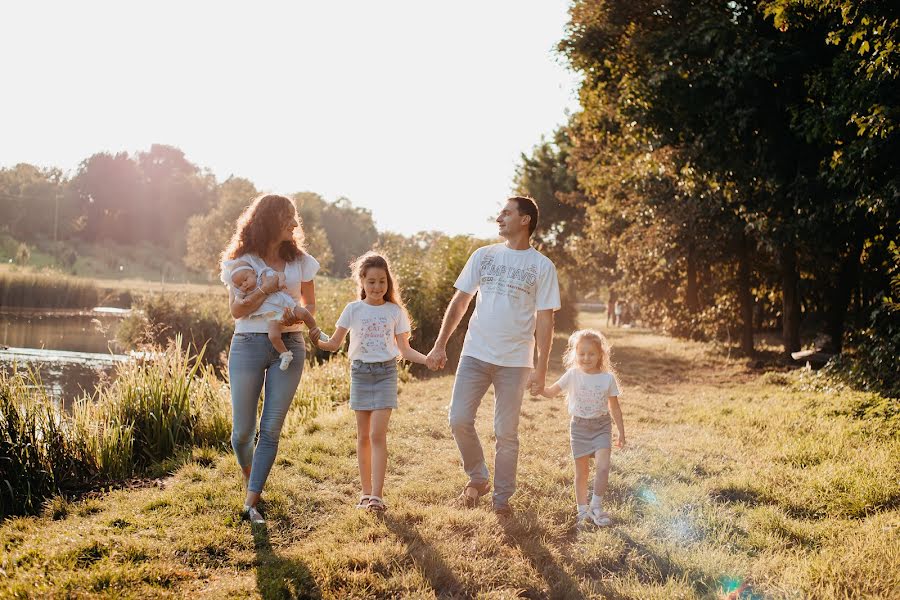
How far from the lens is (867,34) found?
8430 millimetres

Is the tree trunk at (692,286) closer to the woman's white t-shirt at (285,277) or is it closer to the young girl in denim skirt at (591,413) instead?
the young girl in denim skirt at (591,413)

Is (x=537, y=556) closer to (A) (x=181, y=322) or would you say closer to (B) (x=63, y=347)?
(A) (x=181, y=322)

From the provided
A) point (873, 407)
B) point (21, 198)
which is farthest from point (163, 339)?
point (21, 198)

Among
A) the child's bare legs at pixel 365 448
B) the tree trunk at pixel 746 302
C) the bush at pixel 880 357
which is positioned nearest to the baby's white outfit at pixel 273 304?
the child's bare legs at pixel 365 448

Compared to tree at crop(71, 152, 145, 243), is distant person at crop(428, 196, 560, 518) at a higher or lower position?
lower

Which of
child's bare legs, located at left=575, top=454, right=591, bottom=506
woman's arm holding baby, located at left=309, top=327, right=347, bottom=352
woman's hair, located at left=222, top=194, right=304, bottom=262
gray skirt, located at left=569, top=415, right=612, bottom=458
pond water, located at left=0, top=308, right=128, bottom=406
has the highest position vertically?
woman's hair, located at left=222, top=194, right=304, bottom=262

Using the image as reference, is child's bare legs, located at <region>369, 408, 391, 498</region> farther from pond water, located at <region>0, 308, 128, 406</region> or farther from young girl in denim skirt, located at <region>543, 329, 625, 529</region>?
pond water, located at <region>0, 308, 128, 406</region>

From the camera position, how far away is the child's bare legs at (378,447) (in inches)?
181

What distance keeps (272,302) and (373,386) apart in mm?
895

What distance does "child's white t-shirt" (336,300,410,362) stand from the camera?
4.62 m

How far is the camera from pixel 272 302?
427 cm

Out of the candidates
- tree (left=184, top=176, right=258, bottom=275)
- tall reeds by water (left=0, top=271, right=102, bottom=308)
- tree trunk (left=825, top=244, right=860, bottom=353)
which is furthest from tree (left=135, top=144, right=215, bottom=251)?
tree trunk (left=825, top=244, right=860, bottom=353)

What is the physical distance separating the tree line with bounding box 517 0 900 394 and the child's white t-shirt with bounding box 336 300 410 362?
265 inches

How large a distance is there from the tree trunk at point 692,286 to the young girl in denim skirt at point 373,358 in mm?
12317
